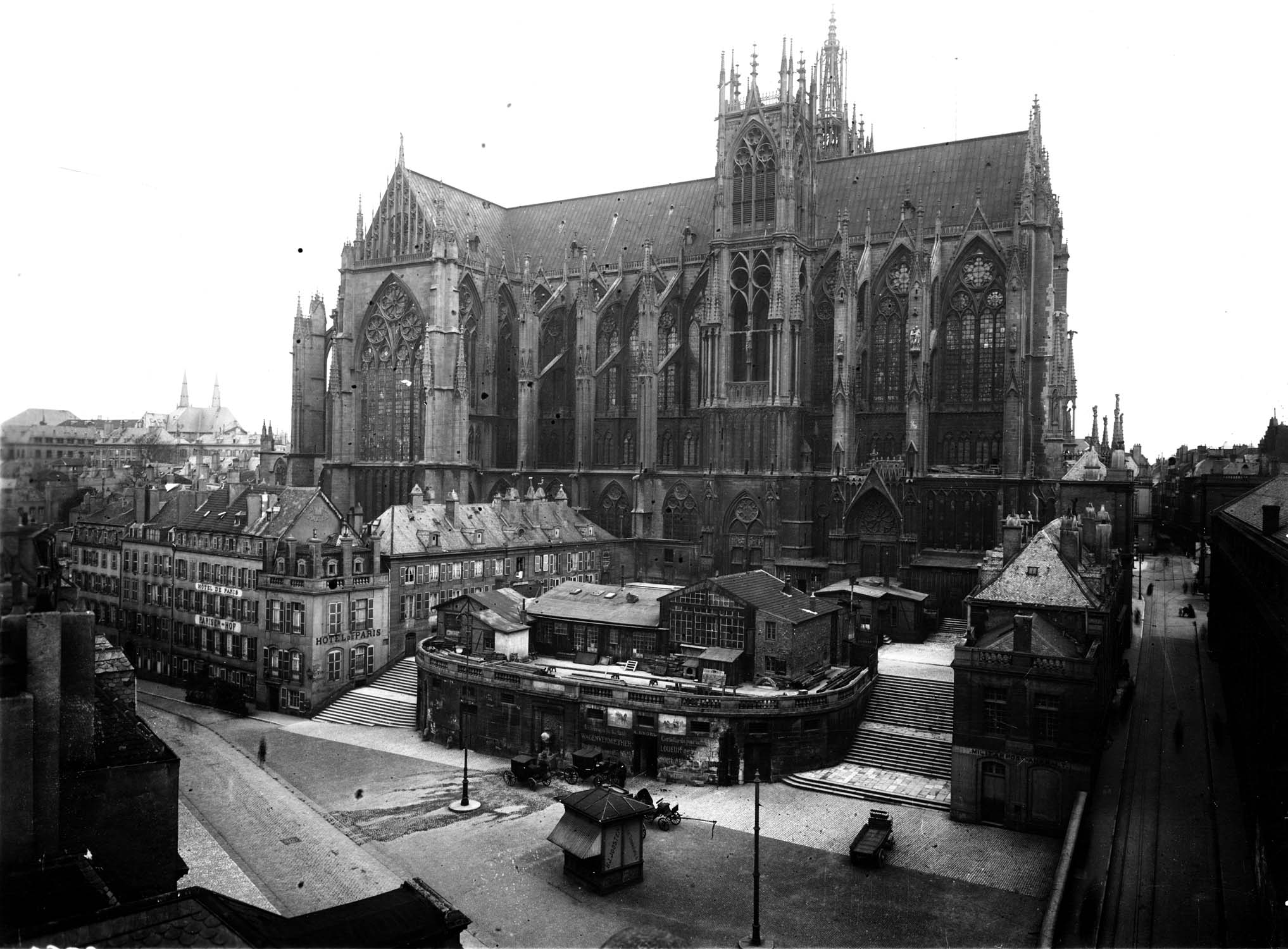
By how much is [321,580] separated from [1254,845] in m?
44.2

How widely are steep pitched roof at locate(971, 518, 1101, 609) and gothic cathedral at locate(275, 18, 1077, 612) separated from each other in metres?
18.2

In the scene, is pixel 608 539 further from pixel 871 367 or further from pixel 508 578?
pixel 871 367

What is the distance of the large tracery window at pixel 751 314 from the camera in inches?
2854

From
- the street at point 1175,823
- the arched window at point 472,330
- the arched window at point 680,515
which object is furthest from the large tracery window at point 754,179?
the street at point 1175,823

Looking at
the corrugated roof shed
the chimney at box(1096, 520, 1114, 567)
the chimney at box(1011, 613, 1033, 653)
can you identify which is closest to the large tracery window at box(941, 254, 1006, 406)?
the chimney at box(1096, 520, 1114, 567)

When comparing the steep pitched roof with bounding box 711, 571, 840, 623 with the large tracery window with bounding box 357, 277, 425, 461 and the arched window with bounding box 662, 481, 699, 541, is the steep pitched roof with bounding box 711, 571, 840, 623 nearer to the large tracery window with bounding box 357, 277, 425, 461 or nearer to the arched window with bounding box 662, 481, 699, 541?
the arched window with bounding box 662, 481, 699, 541

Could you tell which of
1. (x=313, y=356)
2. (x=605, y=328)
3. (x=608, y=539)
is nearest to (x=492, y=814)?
(x=608, y=539)

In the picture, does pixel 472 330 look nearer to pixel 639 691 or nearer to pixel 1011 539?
pixel 639 691

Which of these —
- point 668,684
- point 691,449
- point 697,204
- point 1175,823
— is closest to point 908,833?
point 1175,823

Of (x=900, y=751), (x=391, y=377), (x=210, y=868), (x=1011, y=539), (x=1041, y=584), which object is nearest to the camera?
(x=210, y=868)

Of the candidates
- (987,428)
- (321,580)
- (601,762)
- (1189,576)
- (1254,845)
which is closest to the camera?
(1254,845)

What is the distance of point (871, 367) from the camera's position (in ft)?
233

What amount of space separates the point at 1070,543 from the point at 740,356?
35619 mm

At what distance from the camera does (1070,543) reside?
1694 inches
